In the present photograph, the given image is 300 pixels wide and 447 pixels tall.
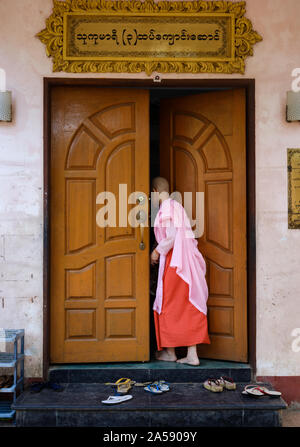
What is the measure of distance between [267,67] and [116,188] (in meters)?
1.65

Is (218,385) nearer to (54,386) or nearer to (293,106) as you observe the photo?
(54,386)

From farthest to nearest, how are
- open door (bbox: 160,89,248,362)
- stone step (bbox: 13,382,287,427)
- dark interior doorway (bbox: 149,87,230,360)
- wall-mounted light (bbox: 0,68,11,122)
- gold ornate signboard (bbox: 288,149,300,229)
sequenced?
dark interior doorway (bbox: 149,87,230,360), open door (bbox: 160,89,248,362), gold ornate signboard (bbox: 288,149,300,229), wall-mounted light (bbox: 0,68,11,122), stone step (bbox: 13,382,287,427)

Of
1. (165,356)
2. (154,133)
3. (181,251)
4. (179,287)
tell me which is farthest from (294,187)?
(154,133)

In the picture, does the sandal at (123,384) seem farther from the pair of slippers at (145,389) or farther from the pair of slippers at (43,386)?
the pair of slippers at (43,386)

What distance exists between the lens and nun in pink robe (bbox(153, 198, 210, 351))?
12.3 feet

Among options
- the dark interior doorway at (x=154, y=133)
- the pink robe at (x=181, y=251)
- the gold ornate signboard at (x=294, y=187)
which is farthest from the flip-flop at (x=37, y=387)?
the gold ornate signboard at (x=294, y=187)

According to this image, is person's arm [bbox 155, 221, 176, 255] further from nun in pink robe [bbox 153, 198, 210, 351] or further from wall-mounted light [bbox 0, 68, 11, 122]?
wall-mounted light [bbox 0, 68, 11, 122]

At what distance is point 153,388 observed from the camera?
341 cm

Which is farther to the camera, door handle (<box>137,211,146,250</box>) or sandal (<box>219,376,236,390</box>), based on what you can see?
door handle (<box>137,211,146,250</box>)

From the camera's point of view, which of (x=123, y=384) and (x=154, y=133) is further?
(x=154, y=133)

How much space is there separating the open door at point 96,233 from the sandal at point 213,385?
60 cm

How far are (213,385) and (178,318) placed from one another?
→ 0.62 metres

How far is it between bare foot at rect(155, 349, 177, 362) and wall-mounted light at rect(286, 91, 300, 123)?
2272mm

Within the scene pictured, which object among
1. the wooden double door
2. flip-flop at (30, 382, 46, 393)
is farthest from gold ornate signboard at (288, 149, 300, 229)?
flip-flop at (30, 382, 46, 393)
